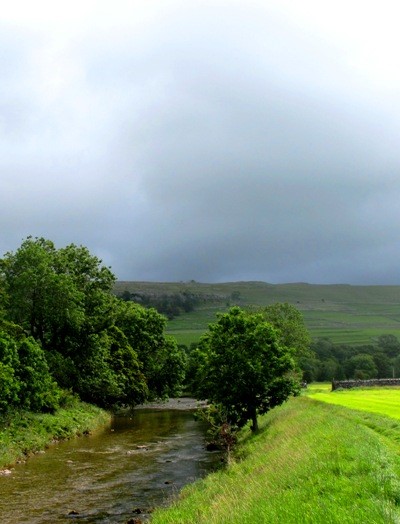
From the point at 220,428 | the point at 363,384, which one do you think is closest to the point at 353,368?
the point at 363,384

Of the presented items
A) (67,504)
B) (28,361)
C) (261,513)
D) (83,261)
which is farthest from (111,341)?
(261,513)

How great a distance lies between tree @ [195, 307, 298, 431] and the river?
4.51m

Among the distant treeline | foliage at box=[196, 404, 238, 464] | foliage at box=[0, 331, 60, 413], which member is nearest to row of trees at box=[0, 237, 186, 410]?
foliage at box=[0, 331, 60, 413]

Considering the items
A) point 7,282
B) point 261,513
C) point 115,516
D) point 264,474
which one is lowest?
point 115,516

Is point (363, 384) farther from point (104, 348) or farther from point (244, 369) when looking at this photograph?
point (244, 369)

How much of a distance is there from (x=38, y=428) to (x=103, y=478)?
16.9 metres

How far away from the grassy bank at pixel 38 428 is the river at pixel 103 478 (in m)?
1.12

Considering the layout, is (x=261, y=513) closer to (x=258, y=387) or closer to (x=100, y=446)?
(x=258, y=387)

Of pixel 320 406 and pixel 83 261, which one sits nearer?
pixel 320 406

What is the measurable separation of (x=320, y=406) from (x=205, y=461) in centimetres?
1758

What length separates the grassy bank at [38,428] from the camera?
39000mm

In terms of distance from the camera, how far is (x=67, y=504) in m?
26.2

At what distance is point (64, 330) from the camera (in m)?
66.2

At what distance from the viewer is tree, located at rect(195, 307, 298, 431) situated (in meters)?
42.2
